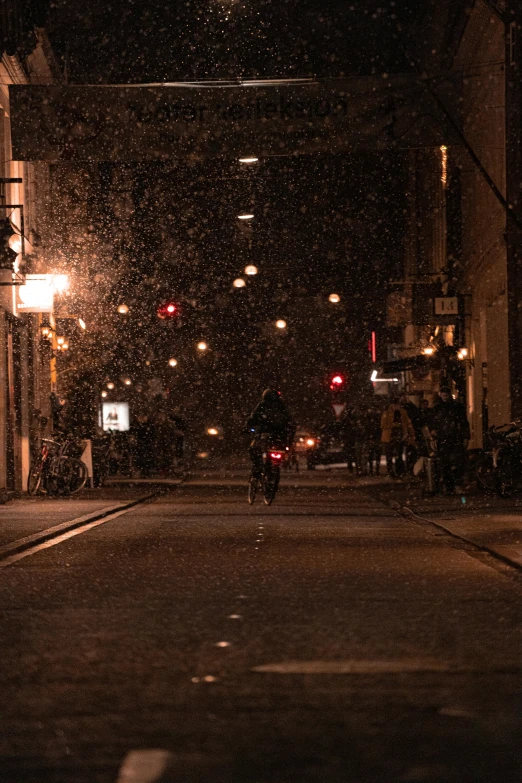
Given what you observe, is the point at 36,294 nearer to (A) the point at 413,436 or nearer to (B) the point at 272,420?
(B) the point at 272,420

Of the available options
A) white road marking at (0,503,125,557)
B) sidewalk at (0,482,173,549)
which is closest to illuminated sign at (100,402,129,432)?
sidewalk at (0,482,173,549)

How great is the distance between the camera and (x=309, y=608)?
352 inches

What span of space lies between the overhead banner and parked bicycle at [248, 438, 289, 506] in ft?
20.0

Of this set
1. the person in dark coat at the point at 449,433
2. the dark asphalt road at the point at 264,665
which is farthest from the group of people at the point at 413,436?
the dark asphalt road at the point at 264,665

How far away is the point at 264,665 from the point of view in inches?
268

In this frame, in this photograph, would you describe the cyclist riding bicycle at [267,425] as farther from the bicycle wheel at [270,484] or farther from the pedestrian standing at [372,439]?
the pedestrian standing at [372,439]

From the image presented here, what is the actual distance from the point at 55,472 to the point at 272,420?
5.54 metres

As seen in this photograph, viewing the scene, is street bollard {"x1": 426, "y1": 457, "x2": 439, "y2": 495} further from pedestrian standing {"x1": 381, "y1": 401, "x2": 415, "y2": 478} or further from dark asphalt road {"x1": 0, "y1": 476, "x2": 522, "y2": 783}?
dark asphalt road {"x1": 0, "y1": 476, "x2": 522, "y2": 783}

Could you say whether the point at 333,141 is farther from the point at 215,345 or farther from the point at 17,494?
the point at 215,345

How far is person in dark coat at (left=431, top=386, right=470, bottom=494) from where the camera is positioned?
24500 mm

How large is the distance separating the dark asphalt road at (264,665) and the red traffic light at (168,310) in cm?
2081

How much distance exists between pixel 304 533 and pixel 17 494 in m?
12.7

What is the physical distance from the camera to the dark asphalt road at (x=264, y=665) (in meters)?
4.89

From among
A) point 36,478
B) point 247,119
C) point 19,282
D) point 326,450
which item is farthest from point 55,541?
point 326,450
